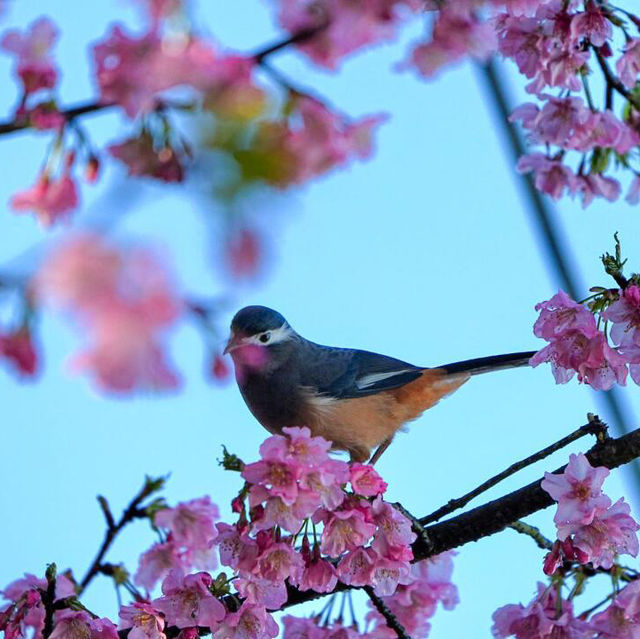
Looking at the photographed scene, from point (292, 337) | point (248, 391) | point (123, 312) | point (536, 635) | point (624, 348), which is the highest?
point (292, 337)

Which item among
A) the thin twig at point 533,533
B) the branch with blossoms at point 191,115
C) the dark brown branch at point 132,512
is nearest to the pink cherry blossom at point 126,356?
the branch with blossoms at point 191,115

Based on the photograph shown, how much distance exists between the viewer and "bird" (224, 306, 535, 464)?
11.4ft

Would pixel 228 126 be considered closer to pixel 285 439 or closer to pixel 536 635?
pixel 285 439

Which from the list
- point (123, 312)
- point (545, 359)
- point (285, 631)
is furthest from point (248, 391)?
point (123, 312)

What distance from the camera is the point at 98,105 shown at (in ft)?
Answer: 4.38

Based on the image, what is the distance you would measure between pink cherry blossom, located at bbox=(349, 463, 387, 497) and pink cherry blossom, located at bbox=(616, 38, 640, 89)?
4.79 feet

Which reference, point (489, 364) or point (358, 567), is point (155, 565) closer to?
point (358, 567)

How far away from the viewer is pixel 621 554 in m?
2.37

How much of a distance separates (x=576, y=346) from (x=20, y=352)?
59.6 inches

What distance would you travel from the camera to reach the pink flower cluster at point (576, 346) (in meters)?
2.39

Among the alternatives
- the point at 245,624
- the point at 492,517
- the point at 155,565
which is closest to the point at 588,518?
the point at 492,517

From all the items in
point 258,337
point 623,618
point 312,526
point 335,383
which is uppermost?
point 258,337

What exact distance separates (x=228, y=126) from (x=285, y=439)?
114 centimetres

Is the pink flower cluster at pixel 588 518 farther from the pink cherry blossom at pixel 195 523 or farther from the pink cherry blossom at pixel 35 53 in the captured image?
the pink cherry blossom at pixel 35 53
